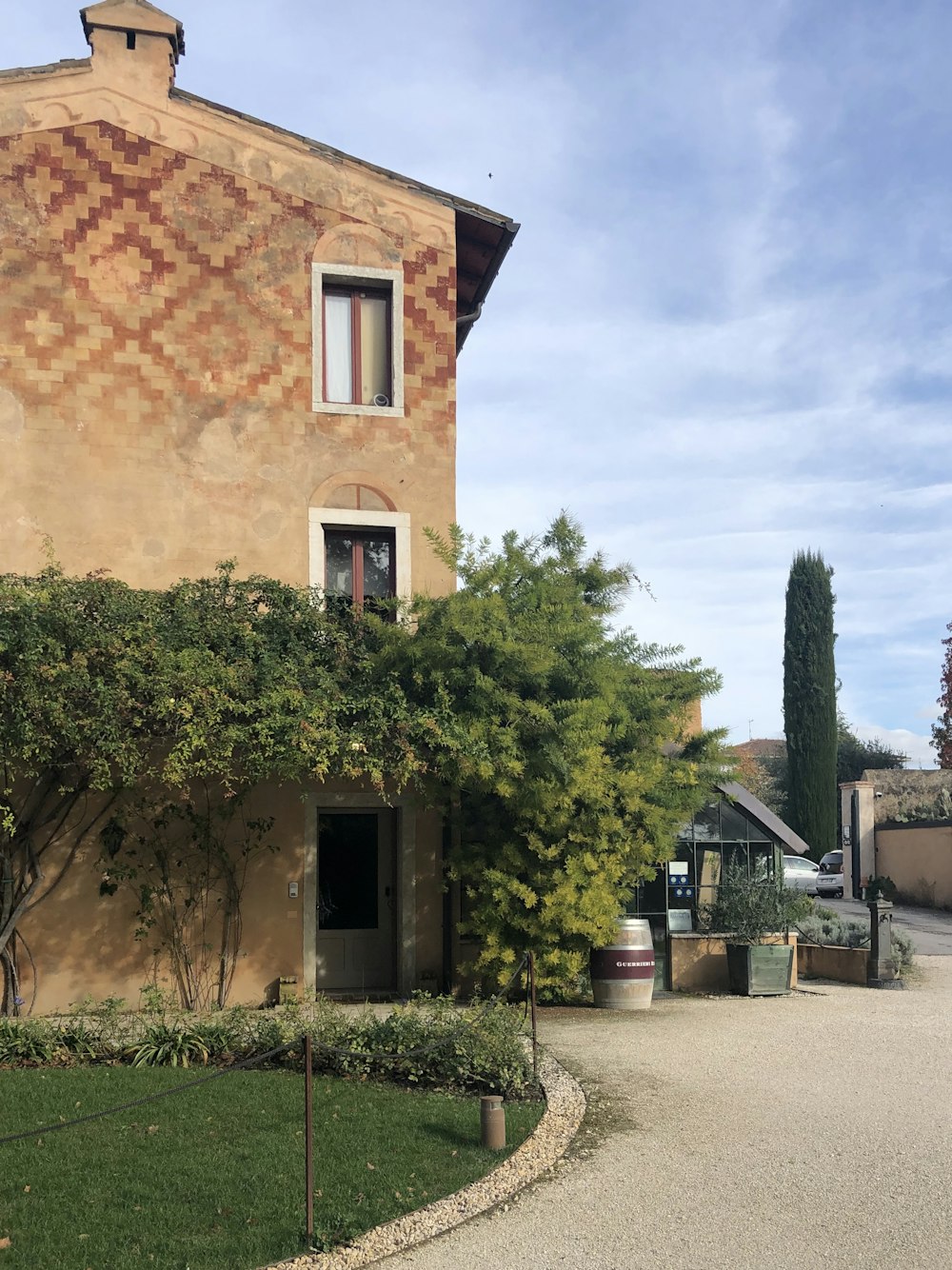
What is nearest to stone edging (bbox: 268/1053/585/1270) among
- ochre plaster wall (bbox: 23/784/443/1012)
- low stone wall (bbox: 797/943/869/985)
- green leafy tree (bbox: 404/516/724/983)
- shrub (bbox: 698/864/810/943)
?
green leafy tree (bbox: 404/516/724/983)

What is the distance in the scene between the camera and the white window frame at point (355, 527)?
1480cm

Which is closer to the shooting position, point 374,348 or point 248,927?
point 248,927

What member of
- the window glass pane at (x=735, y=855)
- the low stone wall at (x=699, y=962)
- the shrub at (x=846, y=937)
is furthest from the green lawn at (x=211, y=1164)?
the shrub at (x=846, y=937)

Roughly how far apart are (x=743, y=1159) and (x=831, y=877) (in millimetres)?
28674

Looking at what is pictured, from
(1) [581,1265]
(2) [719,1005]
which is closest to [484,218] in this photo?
(2) [719,1005]

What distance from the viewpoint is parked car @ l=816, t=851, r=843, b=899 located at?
34688 millimetres

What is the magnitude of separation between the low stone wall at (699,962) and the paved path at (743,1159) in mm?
2413

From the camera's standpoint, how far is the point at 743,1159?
309 inches

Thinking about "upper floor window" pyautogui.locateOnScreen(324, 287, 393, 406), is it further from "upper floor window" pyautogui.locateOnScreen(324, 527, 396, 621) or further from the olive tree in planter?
the olive tree in planter

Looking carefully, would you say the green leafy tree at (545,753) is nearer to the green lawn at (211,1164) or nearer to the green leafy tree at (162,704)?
the green leafy tree at (162,704)

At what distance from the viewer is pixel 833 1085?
10.1m

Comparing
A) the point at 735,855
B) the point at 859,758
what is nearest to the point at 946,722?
the point at 859,758

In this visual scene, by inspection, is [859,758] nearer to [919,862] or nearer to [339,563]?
[919,862]

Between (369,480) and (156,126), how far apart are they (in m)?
5.15
